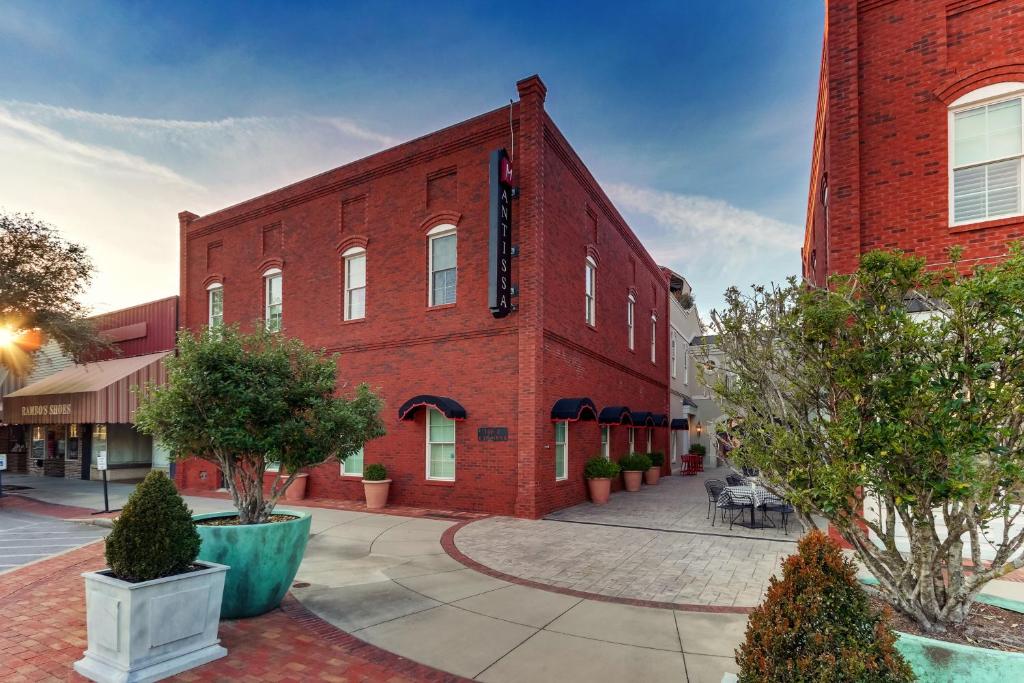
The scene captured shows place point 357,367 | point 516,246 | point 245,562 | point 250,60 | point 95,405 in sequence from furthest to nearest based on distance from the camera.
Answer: point 95,405
point 357,367
point 516,246
point 250,60
point 245,562

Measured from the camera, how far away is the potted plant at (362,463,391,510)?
13977 mm

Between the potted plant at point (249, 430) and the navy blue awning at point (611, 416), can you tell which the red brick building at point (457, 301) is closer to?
the navy blue awning at point (611, 416)

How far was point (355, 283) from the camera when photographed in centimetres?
1628

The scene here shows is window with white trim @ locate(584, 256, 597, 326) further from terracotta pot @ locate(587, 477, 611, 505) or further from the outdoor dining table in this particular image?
the outdoor dining table

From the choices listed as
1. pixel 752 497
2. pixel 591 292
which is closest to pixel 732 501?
pixel 752 497

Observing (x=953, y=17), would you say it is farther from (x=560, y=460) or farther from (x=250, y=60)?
(x=250, y=60)

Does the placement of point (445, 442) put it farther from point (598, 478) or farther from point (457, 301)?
point (598, 478)

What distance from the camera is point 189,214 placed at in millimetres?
20438

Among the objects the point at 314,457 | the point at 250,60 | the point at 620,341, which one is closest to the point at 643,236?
the point at 620,341

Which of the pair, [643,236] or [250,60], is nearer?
[250,60]

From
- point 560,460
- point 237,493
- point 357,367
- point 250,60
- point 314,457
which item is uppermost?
point 250,60

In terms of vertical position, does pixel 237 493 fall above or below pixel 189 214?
below

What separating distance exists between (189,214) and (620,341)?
1681 centimetres

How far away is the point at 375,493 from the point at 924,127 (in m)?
13.7
